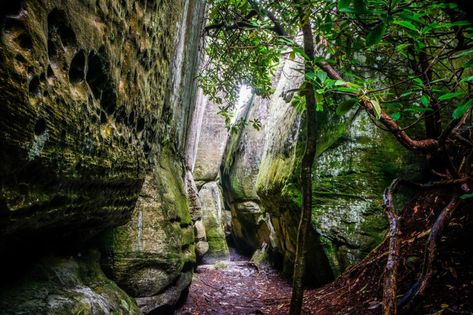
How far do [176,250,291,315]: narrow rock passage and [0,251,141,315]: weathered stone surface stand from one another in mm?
2089

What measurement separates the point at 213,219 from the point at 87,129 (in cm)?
1302

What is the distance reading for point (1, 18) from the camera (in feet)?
3.79

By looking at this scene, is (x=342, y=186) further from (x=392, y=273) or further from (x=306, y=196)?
(x=392, y=273)

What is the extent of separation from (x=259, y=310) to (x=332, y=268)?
1.42 metres

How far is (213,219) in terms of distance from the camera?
1455 cm

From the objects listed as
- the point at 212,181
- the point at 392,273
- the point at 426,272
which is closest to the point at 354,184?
the point at 426,272

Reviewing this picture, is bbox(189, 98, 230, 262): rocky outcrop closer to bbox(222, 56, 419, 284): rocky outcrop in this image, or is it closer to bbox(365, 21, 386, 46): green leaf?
bbox(222, 56, 419, 284): rocky outcrop

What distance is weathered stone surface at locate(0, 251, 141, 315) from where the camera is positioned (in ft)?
6.71

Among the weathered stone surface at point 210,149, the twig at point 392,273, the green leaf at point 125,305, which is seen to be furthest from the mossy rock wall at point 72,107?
the weathered stone surface at point 210,149

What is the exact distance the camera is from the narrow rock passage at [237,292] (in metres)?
5.07

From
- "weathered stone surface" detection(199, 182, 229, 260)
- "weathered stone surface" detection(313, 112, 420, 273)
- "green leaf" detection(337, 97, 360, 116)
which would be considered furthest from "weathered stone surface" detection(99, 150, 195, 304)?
"weathered stone surface" detection(199, 182, 229, 260)

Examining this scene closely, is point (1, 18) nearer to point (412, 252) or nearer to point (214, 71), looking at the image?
point (412, 252)

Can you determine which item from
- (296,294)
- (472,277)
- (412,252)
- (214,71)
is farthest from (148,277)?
(214,71)

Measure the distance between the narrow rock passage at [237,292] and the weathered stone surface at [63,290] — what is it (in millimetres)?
2089
